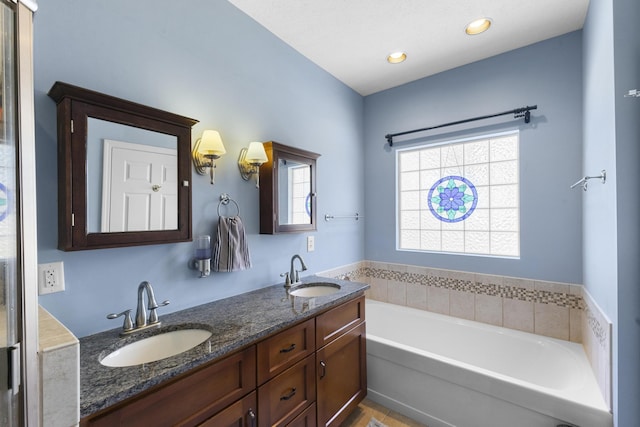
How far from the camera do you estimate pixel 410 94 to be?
286 centimetres

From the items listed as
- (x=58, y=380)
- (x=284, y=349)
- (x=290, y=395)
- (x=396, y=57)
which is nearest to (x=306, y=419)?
(x=290, y=395)

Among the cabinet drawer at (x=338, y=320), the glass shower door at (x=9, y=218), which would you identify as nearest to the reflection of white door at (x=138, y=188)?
the glass shower door at (x=9, y=218)

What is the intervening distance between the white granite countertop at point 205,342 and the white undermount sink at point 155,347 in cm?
2

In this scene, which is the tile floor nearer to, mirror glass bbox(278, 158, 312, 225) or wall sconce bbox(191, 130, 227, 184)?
mirror glass bbox(278, 158, 312, 225)

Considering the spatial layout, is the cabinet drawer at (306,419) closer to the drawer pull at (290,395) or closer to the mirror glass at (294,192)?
the drawer pull at (290,395)

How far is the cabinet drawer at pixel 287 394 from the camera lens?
1.29 meters

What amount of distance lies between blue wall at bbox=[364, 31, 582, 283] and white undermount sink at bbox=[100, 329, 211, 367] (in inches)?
84.3

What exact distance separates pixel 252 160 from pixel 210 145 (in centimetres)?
30

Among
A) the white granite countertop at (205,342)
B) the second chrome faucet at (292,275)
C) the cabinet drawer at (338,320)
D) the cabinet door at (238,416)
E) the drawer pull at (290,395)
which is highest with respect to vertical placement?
the second chrome faucet at (292,275)

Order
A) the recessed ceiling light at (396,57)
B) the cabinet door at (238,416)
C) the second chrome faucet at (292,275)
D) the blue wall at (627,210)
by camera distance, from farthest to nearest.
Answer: the recessed ceiling light at (396,57) → the second chrome faucet at (292,275) → the blue wall at (627,210) → the cabinet door at (238,416)

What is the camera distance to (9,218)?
64 centimetres

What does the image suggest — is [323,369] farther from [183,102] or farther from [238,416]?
[183,102]

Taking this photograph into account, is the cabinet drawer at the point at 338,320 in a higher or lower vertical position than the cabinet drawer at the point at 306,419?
higher

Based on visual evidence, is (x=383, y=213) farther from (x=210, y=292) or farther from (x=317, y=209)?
(x=210, y=292)
